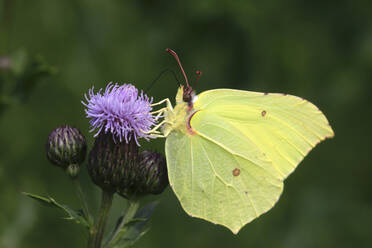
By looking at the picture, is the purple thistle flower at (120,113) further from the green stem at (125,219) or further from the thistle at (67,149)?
the green stem at (125,219)

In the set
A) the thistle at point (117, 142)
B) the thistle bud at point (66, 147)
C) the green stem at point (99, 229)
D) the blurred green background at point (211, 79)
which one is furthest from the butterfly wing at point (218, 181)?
the blurred green background at point (211, 79)

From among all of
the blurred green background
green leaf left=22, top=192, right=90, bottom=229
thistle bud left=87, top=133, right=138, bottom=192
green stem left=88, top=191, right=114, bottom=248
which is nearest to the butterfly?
thistle bud left=87, top=133, right=138, bottom=192

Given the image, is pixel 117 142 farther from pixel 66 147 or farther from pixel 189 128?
pixel 189 128

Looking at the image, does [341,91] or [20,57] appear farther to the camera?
[341,91]

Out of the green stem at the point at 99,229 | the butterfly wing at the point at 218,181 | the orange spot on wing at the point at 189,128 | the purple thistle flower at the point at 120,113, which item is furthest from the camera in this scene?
the orange spot on wing at the point at 189,128

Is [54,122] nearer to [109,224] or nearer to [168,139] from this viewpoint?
[109,224]

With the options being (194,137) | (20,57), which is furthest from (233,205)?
(20,57)

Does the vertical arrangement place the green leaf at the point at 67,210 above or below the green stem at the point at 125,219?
above
